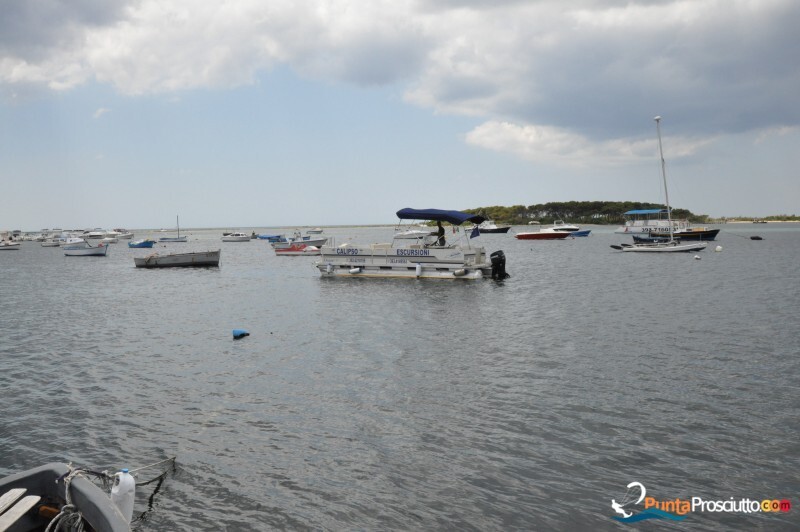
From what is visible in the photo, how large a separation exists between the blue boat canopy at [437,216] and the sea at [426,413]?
13592mm

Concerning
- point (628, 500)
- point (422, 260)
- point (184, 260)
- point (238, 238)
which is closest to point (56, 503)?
point (628, 500)

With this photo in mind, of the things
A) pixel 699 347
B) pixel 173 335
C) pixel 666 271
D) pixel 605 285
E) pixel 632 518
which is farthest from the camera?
pixel 666 271

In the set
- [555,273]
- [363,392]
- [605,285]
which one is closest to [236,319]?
[363,392]

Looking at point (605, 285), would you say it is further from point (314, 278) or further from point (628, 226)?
point (628, 226)

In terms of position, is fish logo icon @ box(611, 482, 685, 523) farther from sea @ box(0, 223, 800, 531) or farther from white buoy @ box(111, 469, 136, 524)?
white buoy @ box(111, 469, 136, 524)

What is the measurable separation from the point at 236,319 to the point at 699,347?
61.9ft

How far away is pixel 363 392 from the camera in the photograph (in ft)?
43.4

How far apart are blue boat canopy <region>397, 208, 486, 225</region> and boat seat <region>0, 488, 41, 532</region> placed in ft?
109

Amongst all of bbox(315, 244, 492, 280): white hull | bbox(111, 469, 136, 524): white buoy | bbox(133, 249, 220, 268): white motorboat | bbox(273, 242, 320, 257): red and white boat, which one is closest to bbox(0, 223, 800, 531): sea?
bbox(111, 469, 136, 524): white buoy

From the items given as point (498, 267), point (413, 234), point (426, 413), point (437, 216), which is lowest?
point (426, 413)

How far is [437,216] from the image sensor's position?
38219 millimetres

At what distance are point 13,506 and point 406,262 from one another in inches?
1302

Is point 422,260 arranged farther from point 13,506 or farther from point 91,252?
point 91,252

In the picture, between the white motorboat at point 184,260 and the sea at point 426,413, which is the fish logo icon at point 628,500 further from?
the white motorboat at point 184,260
